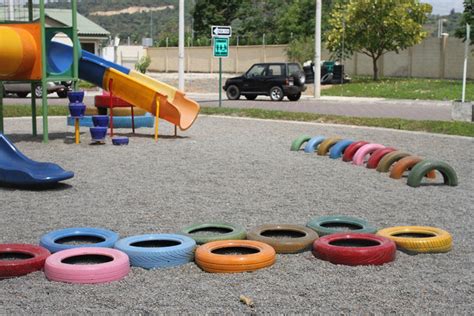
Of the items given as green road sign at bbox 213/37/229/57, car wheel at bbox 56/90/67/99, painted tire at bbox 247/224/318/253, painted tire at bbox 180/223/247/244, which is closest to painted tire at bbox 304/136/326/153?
painted tire at bbox 180/223/247/244

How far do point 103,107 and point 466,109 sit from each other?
923cm

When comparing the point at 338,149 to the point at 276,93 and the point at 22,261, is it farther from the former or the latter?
the point at 276,93

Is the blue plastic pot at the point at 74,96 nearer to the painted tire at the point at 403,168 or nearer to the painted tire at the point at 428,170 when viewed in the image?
the painted tire at the point at 403,168

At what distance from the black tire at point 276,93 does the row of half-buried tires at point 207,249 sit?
23.0 m

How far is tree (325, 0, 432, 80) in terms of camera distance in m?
39.5

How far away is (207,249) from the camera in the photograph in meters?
6.13

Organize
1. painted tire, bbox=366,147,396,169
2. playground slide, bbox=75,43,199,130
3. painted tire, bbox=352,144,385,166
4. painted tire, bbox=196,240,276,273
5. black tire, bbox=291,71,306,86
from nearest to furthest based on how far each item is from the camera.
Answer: painted tire, bbox=196,240,276,273, painted tire, bbox=366,147,396,169, painted tire, bbox=352,144,385,166, playground slide, bbox=75,43,199,130, black tire, bbox=291,71,306,86

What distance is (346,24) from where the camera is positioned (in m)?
40.5

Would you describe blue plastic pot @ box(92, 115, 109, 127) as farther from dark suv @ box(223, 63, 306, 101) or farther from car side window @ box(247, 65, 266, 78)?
car side window @ box(247, 65, 266, 78)

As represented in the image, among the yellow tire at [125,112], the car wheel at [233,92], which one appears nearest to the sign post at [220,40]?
the yellow tire at [125,112]

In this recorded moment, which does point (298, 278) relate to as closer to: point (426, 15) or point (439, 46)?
point (426, 15)

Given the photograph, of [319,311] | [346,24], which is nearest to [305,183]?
[319,311]

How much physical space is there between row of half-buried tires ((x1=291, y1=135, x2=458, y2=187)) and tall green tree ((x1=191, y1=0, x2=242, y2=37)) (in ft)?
237

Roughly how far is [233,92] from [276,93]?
202cm
